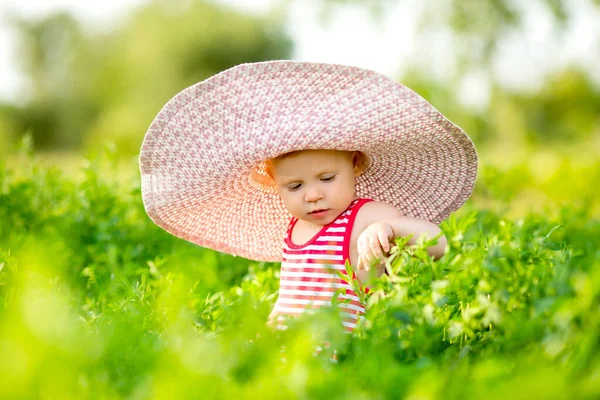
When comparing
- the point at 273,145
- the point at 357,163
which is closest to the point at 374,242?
the point at 273,145

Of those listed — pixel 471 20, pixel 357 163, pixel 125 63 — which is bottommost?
pixel 125 63

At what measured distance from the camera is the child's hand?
257cm

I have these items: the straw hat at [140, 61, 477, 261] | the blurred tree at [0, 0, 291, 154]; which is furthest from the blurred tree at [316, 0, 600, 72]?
the blurred tree at [0, 0, 291, 154]

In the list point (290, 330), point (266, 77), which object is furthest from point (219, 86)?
point (290, 330)

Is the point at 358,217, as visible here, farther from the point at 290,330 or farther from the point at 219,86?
the point at 290,330

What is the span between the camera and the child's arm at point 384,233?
2588mm

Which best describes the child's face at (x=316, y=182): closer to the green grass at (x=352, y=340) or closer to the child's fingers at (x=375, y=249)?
the child's fingers at (x=375, y=249)

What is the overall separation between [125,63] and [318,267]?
36.6 metres

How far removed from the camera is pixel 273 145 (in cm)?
279

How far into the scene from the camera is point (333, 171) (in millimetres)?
2926

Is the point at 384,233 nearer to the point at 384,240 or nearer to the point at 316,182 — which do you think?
the point at 384,240

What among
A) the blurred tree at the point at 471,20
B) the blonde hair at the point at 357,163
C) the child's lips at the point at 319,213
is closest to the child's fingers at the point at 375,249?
the child's lips at the point at 319,213

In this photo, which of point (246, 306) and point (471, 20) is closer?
point (246, 306)

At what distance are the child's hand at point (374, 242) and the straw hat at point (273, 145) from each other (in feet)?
1.19
